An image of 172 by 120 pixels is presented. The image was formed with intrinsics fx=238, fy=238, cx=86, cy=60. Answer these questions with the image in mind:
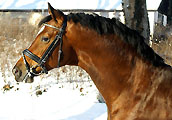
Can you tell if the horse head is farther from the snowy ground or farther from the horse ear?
the snowy ground

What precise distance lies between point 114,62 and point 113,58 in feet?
0.12

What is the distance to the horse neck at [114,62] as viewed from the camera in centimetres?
217

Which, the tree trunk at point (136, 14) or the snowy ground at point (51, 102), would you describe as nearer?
the tree trunk at point (136, 14)

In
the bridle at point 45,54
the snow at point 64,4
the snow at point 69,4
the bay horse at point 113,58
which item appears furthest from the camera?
the snow at point 64,4

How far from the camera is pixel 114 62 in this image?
7.18 feet

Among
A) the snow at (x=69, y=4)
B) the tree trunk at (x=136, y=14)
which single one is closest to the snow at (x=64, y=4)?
the snow at (x=69, y=4)

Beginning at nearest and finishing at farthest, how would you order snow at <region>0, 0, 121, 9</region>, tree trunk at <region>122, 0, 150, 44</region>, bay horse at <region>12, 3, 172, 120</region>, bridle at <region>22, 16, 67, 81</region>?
bay horse at <region>12, 3, 172, 120</region> < bridle at <region>22, 16, 67, 81</region> < tree trunk at <region>122, 0, 150, 44</region> < snow at <region>0, 0, 121, 9</region>

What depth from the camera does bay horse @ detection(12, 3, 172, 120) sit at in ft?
6.90

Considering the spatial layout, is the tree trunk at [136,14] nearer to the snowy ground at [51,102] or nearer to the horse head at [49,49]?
the snowy ground at [51,102]

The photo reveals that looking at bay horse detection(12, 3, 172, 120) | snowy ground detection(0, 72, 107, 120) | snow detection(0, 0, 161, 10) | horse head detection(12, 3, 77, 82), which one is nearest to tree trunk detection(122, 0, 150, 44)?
snowy ground detection(0, 72, 107, 120)

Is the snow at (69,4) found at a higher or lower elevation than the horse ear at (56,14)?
higher

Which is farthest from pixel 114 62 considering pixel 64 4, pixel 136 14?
pixel 64 4

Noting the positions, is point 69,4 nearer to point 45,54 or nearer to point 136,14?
point 136,14

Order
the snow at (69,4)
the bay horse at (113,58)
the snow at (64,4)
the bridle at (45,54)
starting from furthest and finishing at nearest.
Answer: the snow at (64,4) < the snow at (69,4) < the bridle at (45,54) < the bay horse at (113,58)
